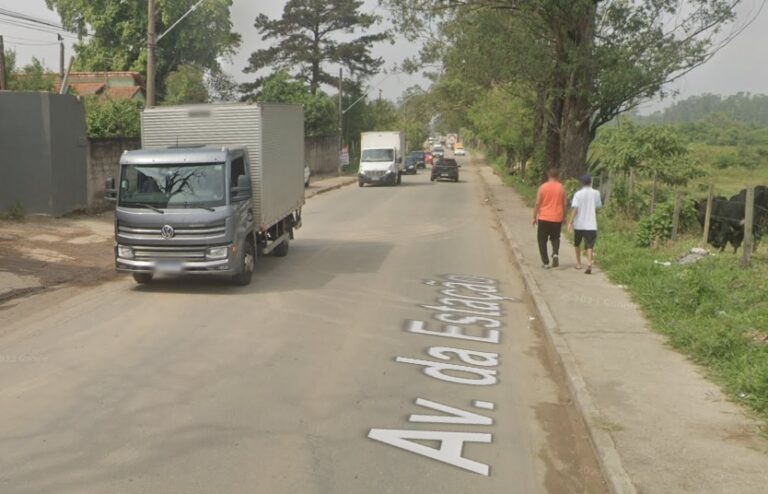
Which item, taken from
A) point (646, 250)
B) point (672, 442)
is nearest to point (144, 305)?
point (672, 442)

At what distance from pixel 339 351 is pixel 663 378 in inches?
126

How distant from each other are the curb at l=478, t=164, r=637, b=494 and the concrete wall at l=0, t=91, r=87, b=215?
12.6 m

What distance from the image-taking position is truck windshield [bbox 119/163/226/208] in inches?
424

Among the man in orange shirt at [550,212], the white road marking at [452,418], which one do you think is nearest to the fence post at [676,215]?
the man in orange shirt at [550,212]

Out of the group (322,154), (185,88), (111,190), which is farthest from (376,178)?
(111,190)

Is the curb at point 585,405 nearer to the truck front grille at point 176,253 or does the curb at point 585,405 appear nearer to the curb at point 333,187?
the truck front grille at point 176,253

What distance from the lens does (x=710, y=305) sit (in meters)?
8.88

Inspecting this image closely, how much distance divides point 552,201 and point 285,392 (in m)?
7.52

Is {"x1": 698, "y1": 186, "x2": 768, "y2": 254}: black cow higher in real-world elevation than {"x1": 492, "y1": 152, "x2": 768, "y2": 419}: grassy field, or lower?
higher

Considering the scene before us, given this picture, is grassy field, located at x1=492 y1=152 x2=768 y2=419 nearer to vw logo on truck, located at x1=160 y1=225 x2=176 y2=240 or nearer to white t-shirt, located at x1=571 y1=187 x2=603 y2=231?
white t-shirt, located at x1=571 y1=187 x2=603 y2=231

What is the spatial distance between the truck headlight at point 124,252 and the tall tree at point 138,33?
1428 inches

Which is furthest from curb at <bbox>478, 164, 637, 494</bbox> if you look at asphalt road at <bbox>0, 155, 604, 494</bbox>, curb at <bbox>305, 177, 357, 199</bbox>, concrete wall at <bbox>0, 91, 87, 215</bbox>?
curb at <bbox>305, 177, 357, 199</bbox>

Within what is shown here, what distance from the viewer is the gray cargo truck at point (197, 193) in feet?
34.4

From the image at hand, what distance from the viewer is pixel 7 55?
39531 millimetres
